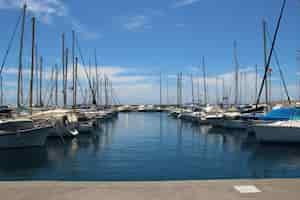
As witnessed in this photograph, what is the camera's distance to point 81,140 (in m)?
29.6

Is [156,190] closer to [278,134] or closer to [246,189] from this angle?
[246,189]

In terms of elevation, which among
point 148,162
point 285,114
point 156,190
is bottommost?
point 148,162

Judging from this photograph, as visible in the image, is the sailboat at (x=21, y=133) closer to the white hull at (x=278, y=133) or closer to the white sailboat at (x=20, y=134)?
the white sailboat at (x=20, y=134)

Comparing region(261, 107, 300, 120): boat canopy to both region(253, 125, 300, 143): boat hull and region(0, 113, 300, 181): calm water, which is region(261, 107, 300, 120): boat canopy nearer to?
region(253, 125, 300, 143): boat hull

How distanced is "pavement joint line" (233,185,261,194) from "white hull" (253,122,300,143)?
19.3 metres

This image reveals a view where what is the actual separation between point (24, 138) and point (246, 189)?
66.1 ft

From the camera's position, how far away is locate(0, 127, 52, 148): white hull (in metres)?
22.0

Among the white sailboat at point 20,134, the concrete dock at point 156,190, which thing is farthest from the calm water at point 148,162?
the concrete dock at point 156,190

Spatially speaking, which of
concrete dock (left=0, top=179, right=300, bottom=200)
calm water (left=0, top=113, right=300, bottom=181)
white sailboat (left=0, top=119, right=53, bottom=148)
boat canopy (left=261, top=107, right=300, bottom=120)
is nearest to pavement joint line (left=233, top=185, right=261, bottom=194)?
concrete dock (left=0, top=179, right=300, bottom=200)

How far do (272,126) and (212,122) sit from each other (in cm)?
2019

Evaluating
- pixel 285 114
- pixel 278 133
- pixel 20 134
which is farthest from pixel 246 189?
pixel 285 114

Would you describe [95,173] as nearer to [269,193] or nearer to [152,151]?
[152,151]

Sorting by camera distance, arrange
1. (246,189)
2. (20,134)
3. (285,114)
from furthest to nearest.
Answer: (285,114) < (20,134) < (246,189)

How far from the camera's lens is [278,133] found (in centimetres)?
2442
